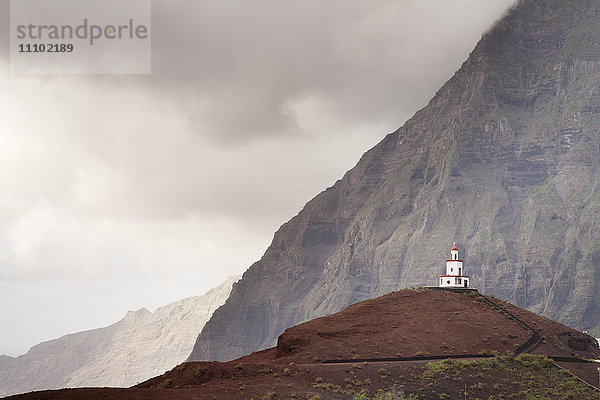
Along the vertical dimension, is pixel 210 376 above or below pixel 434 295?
below

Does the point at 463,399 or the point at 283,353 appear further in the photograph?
the point at 283,353

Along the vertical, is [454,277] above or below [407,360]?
above

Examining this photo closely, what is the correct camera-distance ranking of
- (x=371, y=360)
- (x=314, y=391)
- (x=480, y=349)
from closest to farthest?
(x=314, y=391), (x=371, y=360), (x=480, y=349)

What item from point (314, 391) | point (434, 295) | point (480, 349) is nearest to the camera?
point (314, 391)

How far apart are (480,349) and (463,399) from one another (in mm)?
16052

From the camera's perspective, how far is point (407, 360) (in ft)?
296

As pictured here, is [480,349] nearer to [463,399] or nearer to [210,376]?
[463,399]

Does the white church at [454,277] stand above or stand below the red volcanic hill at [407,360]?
above

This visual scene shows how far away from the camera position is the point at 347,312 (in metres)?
105

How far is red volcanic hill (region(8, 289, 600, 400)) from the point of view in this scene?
75.4 metres

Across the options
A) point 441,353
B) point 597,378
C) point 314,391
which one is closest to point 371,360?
point 441,353

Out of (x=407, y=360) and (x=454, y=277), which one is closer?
(x=407, y=360)

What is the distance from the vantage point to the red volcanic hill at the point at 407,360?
75438 mm

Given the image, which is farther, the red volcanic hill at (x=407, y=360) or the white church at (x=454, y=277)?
the white church at (x=454, y=277)
